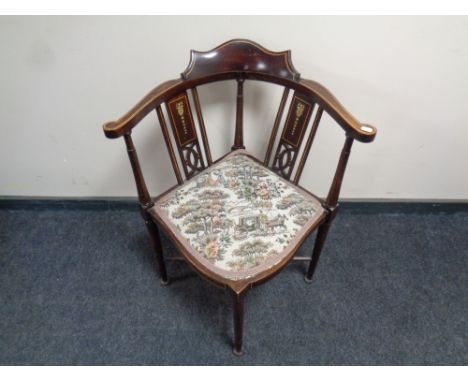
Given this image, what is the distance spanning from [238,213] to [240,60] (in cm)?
44

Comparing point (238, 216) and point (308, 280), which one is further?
point (308, 280)

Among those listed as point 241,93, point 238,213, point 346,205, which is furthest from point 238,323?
point 346,205

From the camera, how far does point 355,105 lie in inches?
44.6

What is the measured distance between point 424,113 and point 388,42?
0.32 meters

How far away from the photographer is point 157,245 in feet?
3.55

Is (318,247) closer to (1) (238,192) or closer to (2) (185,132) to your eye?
(1) (238,192)

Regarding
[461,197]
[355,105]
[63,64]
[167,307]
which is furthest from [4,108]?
[461,197]

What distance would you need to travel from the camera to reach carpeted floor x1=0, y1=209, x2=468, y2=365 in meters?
1.10

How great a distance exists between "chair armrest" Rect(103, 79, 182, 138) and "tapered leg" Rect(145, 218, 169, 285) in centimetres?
30

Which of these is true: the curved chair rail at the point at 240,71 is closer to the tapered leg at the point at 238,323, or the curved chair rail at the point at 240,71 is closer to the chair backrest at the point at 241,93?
the chair backrest at the point at 241,93

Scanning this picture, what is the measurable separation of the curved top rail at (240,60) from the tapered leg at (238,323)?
2.00ft

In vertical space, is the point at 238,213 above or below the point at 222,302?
above

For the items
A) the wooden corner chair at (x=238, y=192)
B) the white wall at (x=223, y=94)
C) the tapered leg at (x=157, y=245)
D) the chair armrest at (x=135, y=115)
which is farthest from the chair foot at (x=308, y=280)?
the chair armrest at (x=135, y=115)

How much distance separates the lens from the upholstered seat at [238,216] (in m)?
0.85
